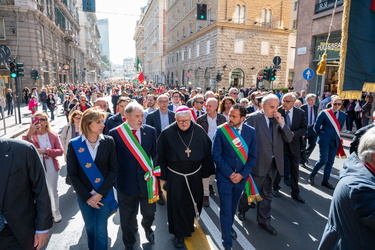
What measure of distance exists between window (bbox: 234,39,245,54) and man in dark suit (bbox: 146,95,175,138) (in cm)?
2362

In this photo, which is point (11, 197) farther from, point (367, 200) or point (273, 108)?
point (273, 108)

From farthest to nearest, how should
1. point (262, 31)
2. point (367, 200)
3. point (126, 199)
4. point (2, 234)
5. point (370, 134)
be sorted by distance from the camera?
1. point (262, 31)
2. point (126, 199)
3. point (2, 234)
4. point (370, 134)
5. point (367, 200)

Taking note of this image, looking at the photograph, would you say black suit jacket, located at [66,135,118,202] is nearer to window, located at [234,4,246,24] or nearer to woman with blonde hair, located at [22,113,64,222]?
woman with blonde hair, located at [22,113,64,222]

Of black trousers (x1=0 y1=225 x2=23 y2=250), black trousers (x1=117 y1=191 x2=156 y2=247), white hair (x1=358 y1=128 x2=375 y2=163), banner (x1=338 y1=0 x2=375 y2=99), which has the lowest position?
black trousers (x1=117 y1=191 x2=156 y2=247)

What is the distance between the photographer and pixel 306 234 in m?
4.00

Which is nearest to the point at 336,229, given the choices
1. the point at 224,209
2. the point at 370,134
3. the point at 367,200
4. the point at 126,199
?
the point at 367,200

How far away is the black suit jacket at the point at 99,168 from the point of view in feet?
9.62

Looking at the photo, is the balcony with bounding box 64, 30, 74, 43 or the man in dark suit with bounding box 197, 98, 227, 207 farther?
the balcony with bounding box 64, 30, 74, 43

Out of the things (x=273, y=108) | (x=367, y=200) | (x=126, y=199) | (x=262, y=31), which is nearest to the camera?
(x=367, y=200)

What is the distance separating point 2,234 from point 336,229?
2580 mm

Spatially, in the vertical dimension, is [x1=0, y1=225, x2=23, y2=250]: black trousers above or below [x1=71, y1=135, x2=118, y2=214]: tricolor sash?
below

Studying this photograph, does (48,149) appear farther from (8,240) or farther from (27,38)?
(27,38)

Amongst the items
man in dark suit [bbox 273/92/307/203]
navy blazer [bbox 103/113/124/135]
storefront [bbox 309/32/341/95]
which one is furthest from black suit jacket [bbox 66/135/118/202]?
storefront [bbox 309/32/341/95]

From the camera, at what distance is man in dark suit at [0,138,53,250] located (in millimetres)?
2018
